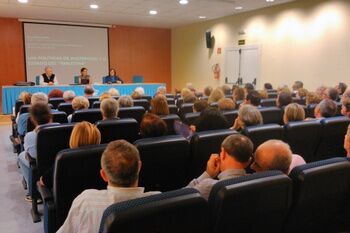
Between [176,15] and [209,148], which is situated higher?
[176,15]

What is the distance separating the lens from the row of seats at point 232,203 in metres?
1.19

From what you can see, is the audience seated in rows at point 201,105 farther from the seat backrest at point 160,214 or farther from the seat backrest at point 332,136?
the seat backrest at point 160,214

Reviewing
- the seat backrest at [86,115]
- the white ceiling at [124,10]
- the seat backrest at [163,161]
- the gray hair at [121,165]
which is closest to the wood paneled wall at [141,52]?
the white ceiling at [124,10]

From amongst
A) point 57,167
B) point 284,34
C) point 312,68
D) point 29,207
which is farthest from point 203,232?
point 284,34

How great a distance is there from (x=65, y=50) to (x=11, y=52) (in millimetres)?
1831

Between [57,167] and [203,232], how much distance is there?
1.10m

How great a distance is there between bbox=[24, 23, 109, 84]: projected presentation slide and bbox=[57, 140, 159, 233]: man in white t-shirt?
1108cm

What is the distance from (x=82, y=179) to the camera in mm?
2178

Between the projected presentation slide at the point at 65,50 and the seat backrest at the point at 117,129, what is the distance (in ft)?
31.0

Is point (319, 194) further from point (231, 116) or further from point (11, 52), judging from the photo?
point (11, 52)

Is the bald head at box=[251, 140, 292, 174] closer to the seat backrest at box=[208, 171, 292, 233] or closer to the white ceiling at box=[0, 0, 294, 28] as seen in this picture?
the seat backrest at box=[208, 171, 292, 233]

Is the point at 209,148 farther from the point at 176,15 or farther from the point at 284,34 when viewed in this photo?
the point at 176,15

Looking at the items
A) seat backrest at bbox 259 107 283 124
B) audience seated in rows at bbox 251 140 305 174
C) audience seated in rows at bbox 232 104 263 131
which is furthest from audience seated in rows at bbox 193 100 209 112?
audience seated in rows at bbox 251 140 305 174

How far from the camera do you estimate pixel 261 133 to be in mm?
2779
